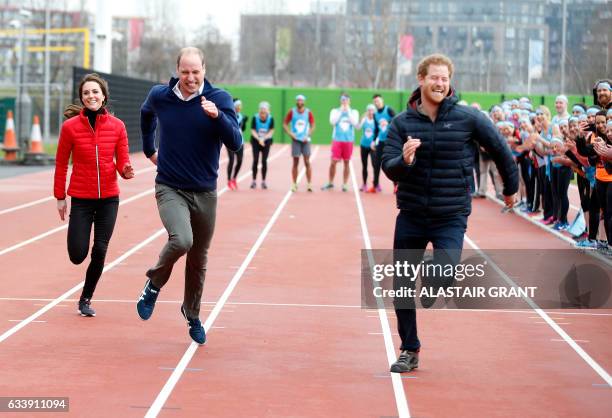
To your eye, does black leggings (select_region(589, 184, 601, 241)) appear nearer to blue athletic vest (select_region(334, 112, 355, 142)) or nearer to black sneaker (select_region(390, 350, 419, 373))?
black sneaker (select_region(390, 350, 419, 373))

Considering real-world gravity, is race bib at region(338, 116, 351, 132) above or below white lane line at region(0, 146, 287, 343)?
above

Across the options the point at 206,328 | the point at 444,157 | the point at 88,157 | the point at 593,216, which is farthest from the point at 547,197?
the point at 444,157

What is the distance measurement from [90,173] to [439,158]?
3199 millimetres

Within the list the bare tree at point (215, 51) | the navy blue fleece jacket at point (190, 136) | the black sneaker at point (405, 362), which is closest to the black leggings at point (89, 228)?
the navy blue fleece jacket at point (190, 136)

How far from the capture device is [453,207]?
784 centimetres

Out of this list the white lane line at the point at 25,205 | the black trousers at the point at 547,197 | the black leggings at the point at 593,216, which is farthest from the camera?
the white lane line at the point at 25,205

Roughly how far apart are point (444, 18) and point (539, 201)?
Answer: 131 meters

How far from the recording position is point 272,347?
29.7ft

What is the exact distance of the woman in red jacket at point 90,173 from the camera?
31.9 ft

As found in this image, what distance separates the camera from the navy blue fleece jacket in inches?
331

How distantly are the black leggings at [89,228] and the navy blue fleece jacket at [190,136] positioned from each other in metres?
1.34

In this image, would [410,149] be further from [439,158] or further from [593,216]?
[593,216]

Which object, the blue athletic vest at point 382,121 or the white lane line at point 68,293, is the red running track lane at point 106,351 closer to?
the white lane line at point 68,293

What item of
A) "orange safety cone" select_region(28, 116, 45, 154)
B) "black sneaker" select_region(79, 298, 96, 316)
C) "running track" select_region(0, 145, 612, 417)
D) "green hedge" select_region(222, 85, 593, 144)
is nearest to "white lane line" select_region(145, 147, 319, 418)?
"running track" select_region(0, 145, 612, 417)
